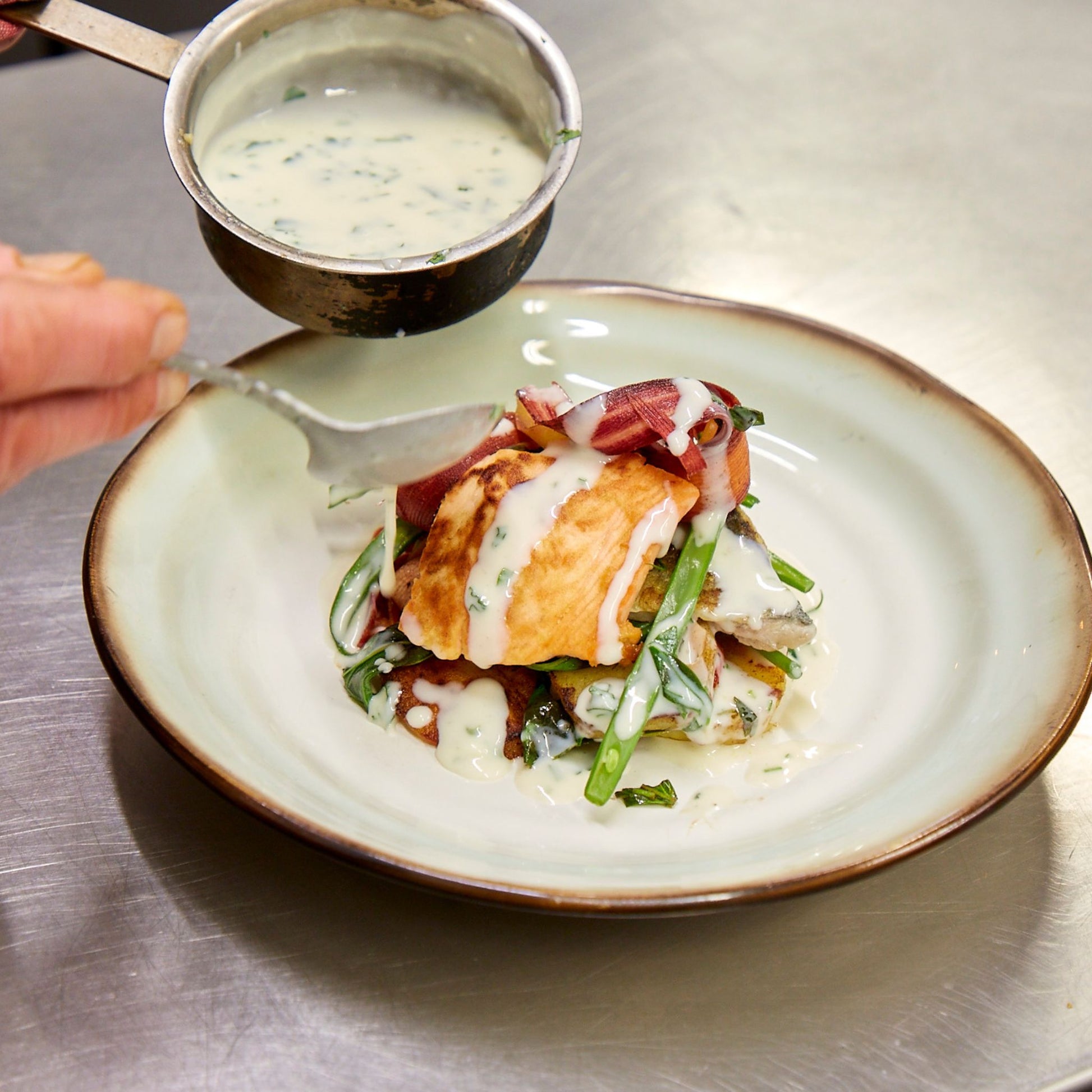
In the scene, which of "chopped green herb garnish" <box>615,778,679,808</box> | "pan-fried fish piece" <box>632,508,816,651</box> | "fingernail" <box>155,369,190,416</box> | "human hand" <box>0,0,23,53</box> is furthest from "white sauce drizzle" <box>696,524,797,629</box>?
"human hand" <box>0,0,23,53</box>

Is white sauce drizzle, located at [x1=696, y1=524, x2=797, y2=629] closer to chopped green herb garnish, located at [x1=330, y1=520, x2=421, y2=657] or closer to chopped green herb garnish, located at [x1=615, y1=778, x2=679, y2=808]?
→ chopped green herb garnish, located at [x1=615, y1=778, x2=679, y2=808]

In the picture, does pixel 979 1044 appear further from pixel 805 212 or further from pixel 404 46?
pixel 805 212

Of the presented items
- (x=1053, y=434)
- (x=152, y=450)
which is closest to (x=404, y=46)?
(x=152, y=450)

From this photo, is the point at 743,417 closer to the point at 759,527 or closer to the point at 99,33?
the point at 759,527

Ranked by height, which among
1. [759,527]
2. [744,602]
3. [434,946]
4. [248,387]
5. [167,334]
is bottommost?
[434,946]

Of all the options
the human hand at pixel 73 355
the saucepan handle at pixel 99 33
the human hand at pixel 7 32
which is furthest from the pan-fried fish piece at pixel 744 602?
the human hand at pixel 7 32

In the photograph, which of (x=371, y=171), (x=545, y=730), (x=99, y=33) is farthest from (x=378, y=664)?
(x=99, y=33)
